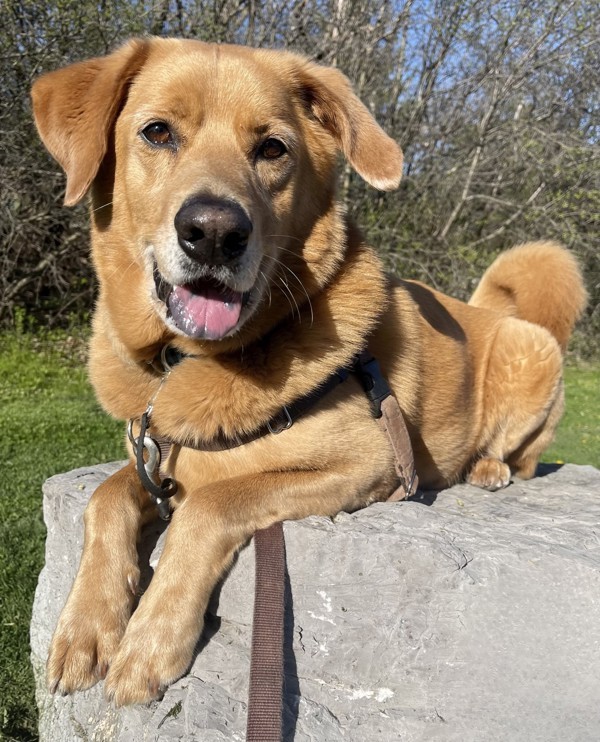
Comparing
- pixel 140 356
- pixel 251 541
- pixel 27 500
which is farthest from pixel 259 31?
pixel 251 541

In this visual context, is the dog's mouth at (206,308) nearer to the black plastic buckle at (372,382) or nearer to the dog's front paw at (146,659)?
the black plastic buckle at (372,382)

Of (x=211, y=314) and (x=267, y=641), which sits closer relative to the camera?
(x=267, y=641)

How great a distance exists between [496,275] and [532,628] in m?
2.98

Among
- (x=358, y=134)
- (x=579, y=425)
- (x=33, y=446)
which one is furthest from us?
(x=579, y=425)

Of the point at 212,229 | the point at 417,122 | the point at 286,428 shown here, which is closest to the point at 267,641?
the point at 286,428

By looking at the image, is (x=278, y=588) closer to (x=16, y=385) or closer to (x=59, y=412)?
(x=59, y=412)

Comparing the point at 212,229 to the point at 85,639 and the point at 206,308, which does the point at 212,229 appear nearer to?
the point at 206,308

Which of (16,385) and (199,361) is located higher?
(199,361)

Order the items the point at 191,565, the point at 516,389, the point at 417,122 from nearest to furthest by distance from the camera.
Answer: the point at 191,565 → the point at 516,389 → the point at 417,122

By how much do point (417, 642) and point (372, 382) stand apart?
100 centimetres

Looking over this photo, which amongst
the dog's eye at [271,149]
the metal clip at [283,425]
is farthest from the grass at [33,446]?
the dog's eye at [271,149]

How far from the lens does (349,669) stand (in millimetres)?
2232

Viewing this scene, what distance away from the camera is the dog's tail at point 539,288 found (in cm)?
448

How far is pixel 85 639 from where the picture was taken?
2.14 m
